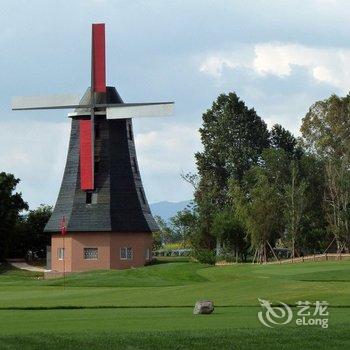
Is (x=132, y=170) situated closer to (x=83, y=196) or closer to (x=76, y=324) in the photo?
(x=83, y=196)

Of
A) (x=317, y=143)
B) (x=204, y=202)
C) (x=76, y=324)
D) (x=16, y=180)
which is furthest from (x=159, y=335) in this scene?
(x=317, y=143)

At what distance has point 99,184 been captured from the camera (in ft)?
206

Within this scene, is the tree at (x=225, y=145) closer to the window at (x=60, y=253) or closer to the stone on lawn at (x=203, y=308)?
the window at (x=60, y=253)

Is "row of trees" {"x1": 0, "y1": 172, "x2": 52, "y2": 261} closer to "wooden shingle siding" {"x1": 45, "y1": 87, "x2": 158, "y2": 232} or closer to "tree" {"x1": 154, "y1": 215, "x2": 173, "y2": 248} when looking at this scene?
"wooden shingle siding" {"x1": 45, "y1": 87, "x2": 158, "y2": 232}

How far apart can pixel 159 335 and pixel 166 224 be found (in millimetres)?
108829

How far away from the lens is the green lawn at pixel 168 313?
19156 mm

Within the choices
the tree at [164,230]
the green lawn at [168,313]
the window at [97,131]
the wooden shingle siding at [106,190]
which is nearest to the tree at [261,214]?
the wooden shingle siding at [106,190]

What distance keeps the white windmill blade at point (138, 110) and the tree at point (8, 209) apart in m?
12.2

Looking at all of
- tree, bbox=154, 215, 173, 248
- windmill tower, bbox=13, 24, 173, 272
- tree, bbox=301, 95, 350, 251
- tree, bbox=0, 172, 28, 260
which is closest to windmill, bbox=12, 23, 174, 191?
windmill tower, bbox=13, 24, 173, 272

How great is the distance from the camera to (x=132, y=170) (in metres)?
64.2

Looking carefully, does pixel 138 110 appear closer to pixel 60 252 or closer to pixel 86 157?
pixel 86 157

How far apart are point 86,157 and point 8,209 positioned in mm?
11059

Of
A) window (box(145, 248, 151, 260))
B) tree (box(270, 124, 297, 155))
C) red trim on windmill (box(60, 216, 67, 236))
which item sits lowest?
window (box(145, 248, 151, 260))

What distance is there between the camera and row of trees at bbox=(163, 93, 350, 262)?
74062 millimetres
